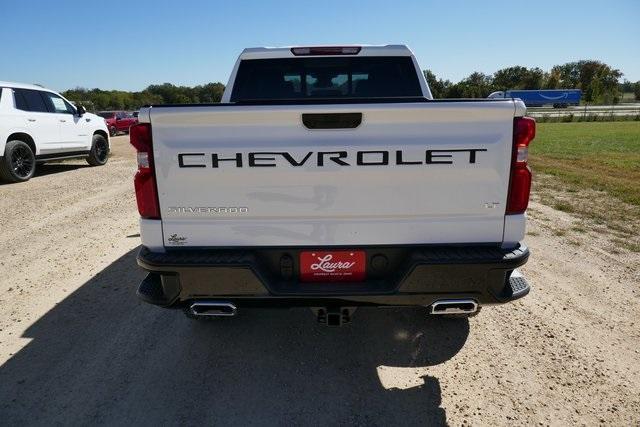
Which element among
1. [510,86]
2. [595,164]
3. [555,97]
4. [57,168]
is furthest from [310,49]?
[510,86]

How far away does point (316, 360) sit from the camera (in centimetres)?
299

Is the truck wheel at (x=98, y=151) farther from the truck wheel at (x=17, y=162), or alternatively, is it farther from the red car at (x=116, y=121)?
the red car at (x=116, y=121)

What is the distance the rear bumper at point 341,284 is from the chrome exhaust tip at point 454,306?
0.09 feet

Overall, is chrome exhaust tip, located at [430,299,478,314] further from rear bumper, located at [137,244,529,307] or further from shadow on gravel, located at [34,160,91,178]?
shadow on gravel, located at [34,160,91,178]

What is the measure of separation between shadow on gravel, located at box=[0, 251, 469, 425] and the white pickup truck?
1.82 ft

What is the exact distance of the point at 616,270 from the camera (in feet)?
14.6

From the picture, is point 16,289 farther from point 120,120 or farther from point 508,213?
point 120,120

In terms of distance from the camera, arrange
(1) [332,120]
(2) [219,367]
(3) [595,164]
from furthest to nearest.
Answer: (3) [595,164]
(2) [219,367]
(1) [332,120]

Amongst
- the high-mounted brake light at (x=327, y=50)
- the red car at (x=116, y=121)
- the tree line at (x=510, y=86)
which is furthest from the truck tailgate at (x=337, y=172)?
the tree line at (x=510, y=86)

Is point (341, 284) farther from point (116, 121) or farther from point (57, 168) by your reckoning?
point (116, 121)

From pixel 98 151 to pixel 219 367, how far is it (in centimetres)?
1174

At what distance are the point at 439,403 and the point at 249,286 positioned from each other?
1.33m

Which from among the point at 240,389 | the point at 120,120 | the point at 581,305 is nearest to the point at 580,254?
the point at 581,305

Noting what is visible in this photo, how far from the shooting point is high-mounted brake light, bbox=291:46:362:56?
3.94 meters
